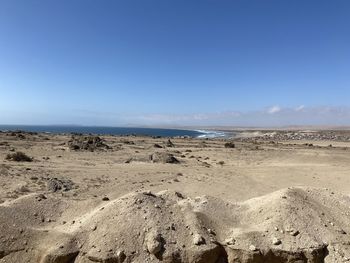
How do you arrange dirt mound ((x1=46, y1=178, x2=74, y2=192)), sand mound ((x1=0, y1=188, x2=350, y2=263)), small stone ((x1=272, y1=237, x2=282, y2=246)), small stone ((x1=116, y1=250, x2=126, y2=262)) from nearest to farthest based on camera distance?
1. small stone ((x1=116, y1=250, x2=126, y2=262))
2. sand mound ((x1=0, y1=188, x2=350, y2=263))
3. small stone ((x1=272, y1=237, x2=282, y2=246))
4. dirt mound ((x1=46, y1=178, x2=74, y2=192))

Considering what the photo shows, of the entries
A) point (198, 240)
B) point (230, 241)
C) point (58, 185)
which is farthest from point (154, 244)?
point (58, 185)

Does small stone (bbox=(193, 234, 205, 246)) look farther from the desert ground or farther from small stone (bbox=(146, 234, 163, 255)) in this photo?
small stone (bbox=(146, 234, 163, 255))

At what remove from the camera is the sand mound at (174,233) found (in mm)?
8055

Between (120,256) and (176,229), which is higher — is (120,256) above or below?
below

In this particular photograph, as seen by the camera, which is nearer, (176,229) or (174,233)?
(174,233)

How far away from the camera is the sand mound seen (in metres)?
8.05

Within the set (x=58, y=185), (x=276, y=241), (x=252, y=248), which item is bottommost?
(x=58, y=185)

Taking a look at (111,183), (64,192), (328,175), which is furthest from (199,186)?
(328,175)

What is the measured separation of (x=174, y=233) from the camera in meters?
8.42

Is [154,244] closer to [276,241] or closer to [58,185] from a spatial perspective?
[276,241]

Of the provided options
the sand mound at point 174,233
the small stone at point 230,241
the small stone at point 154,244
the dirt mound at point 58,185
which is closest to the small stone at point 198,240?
the sand mound at point 174,233

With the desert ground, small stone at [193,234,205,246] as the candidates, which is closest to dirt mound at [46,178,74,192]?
the desert ground

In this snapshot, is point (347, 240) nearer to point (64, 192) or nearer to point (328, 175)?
point (64, 192)

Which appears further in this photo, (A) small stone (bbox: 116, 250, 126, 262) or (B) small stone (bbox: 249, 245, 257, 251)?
(B) small stone (bbox: 249, 245, 257, 251)
